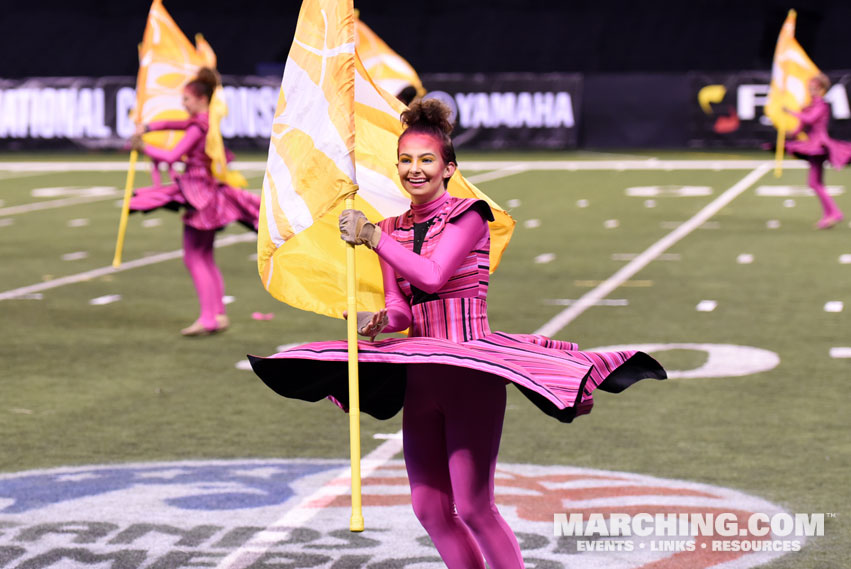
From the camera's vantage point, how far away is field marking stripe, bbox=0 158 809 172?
3006 cm

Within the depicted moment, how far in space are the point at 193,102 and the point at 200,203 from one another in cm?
72

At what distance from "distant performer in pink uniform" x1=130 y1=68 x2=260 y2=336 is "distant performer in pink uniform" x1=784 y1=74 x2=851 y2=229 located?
9.83 m

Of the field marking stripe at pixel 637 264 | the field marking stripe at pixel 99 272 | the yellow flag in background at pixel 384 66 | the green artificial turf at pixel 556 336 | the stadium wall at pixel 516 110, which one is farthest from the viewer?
the stadium wall at pixel 516 110

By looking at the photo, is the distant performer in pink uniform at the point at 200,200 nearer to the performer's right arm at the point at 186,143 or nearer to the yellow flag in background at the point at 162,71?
the performer's right arm at the point at 186,143

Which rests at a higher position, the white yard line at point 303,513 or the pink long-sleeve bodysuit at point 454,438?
the pink long-sleeve bodysuit at point 454,438

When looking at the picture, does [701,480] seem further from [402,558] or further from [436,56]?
[436,56]

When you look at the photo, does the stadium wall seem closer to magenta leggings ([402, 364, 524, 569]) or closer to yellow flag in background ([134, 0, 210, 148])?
yellow flag in background ([134, 0, 210, 148])

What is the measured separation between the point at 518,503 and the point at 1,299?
7.73 m

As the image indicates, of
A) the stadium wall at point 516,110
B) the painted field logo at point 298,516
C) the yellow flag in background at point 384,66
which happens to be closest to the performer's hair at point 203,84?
the yellow flag in background at point 384,66

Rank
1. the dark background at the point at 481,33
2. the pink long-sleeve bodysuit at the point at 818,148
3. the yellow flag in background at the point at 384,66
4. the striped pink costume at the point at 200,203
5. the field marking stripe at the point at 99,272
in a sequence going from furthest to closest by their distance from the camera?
the dark background at the point at 481,33, the pink long-sleeve bodysuit at the point at 818,148, the field marking stripe at the point at 99,272, the yellow flag in background at the point at 384,66, the striped pink costume at the point at 200,203

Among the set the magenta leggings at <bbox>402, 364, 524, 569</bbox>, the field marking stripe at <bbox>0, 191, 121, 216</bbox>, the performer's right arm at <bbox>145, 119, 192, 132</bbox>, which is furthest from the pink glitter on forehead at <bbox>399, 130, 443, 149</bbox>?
the field marking stripe at <bbox>0, 191, 121, 216</bbox>

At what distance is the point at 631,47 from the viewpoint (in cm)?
3988

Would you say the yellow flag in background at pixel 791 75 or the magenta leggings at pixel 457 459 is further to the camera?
the yellow flag in background at pixel 791 75

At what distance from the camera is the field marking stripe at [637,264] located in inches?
457
